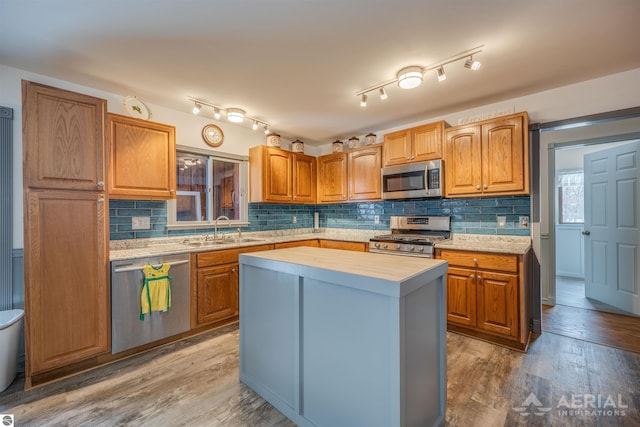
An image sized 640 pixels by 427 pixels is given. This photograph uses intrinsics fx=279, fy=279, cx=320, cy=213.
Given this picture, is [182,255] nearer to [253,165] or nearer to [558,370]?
[253,165]

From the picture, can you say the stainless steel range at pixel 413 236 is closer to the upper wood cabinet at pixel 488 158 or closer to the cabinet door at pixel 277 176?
the upper wood cabinet at pixel 488 158

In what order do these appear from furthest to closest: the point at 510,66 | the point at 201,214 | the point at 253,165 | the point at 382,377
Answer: the point at 253,165
the point at 201,214
the point at 510,66
the point at 382,377

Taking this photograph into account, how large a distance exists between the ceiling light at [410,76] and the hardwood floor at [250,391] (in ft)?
7.59

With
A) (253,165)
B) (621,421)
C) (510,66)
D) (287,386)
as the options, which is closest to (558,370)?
(621,421)

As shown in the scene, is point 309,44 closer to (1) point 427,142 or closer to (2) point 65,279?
(1) point 427,142

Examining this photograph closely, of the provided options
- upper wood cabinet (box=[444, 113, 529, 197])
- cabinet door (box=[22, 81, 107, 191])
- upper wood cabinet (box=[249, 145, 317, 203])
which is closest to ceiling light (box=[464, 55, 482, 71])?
upper wood cabinet (box=[444, 113, 529, 197])

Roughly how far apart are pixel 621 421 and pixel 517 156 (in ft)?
6.61

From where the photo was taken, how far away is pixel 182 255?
2.66 meters

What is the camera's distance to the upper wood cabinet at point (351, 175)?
3.77 metres

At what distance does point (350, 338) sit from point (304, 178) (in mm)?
3168

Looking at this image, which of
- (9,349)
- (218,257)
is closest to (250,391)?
(218,257)

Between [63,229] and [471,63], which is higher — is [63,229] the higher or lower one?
the lower one

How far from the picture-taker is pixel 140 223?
288cm

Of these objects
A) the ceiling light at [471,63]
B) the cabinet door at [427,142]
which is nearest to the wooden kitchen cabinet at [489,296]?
the cabinet door at [427,142]
